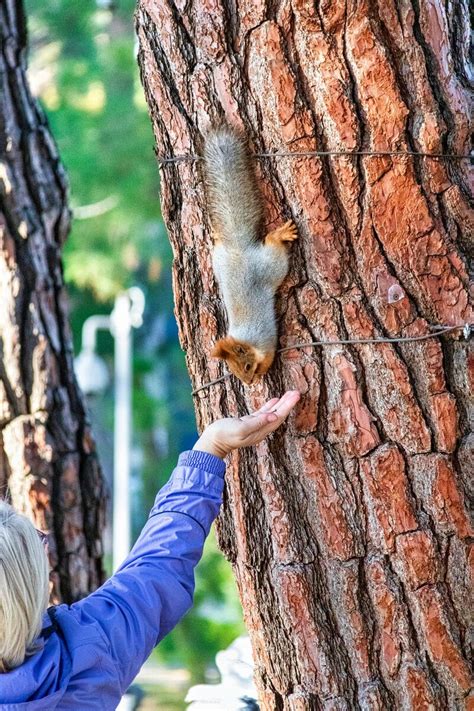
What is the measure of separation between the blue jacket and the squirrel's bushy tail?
399mm

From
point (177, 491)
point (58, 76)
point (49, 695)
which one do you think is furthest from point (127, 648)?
point (58, 76)

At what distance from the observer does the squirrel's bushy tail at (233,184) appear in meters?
1.74

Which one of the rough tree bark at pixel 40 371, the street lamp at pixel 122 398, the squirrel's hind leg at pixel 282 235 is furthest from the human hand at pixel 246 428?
the street lamp at pixel 122 398

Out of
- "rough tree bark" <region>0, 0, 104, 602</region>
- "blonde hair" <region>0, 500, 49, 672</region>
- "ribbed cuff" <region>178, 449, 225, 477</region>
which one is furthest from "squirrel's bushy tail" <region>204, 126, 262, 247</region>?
"rough tree bark" <region>0, 0, 104, 602</region>

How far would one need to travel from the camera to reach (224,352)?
1807 mm

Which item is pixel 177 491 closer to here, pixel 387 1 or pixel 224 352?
pixel 224 352

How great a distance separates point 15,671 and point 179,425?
405 inches

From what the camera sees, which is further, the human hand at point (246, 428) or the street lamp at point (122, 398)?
the street lamp at point (122, 398)

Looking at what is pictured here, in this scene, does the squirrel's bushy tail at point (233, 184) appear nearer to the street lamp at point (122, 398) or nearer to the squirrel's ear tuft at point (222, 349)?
the squirrel's ear tuft at point (222, 349)

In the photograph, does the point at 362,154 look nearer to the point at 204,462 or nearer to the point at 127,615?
the point at 204,462

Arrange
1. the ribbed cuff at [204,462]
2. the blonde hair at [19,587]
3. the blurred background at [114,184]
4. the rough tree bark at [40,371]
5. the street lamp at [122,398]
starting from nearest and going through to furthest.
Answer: the blonde hair at [19,587]
the ribbed cuff at [204,462]
the rough tree bark at [40,371]
the street lamp at [122,398]
the blurred background at [114,184]

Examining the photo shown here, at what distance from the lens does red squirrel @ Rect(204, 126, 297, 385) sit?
173 centimetres

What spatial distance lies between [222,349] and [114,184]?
769cm

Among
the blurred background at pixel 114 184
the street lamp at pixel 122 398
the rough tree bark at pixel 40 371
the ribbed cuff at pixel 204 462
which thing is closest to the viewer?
the ribbed cuff at pixel 204 462
